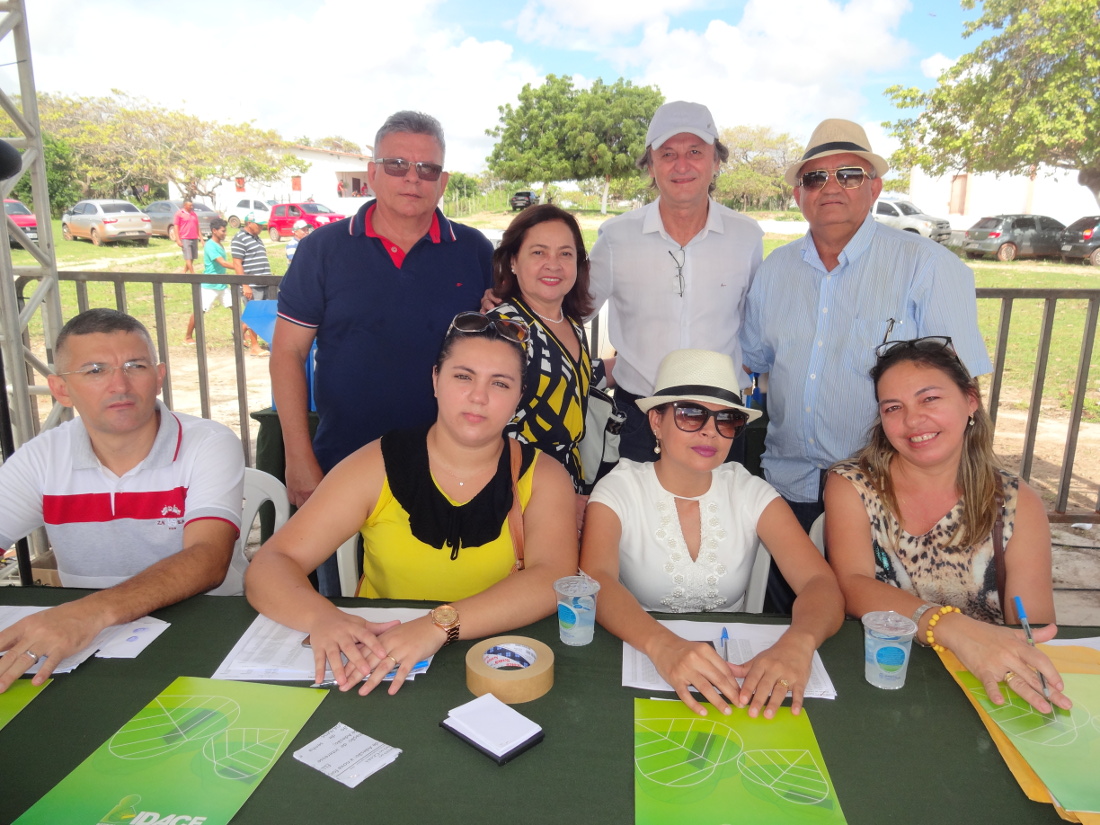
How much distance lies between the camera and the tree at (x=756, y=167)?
3572cm

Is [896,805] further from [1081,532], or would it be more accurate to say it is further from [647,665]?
[1081,532]

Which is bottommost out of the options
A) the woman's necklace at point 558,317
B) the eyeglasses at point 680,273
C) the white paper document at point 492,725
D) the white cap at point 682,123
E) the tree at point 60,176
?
the white paper document at point 492,725

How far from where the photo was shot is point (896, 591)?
5.81 feet

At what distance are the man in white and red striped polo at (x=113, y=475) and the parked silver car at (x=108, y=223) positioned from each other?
2227cm

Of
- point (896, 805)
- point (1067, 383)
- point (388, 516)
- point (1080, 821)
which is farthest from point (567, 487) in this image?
point (1067, 383)

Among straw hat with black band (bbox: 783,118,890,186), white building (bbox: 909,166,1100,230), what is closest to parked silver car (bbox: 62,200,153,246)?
straw hat with black band (bbox: 783,118,890,186)

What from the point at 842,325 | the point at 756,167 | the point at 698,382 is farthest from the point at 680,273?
the point at 756,167

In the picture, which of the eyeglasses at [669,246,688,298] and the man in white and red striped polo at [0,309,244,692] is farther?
the eyeglasses at [669,246,688,298]

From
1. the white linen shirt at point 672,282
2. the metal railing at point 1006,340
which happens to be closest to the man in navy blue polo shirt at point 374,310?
the white linen shirt at point 672,282

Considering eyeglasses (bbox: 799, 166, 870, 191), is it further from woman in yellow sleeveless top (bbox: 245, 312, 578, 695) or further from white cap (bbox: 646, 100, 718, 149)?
woman in yellow sleeveless top (bbox: 245, 312, 578, 695)

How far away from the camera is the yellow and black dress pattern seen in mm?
2543

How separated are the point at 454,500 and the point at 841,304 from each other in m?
1.55

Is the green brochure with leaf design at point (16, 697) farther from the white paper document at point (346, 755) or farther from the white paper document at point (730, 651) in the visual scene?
the white paper document at point (730, 651)

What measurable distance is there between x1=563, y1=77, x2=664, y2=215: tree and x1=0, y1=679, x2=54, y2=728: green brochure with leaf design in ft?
91.3
